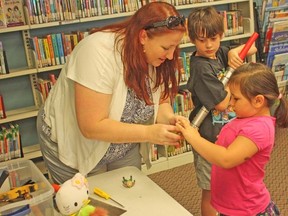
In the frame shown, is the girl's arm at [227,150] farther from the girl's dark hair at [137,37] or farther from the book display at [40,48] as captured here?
the book display at [40,48]

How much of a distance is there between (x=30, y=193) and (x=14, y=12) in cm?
179

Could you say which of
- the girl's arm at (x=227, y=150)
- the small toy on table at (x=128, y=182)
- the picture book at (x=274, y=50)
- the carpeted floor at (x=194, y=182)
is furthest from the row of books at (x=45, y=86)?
the picture book at (x=274, y=50)

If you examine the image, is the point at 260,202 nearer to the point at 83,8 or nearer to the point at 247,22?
the point at 83,8

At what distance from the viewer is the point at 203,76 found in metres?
1.73

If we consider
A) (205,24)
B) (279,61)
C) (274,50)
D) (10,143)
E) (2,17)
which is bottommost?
(10,143)

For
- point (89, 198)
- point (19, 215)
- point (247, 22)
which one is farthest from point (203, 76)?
point (247, 22)

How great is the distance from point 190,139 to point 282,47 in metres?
2.53

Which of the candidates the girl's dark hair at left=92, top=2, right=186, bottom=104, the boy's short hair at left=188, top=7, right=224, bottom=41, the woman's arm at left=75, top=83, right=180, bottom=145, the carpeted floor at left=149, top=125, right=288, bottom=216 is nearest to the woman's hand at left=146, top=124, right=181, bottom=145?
the woman's arm at left=75, top=83, right=180, bottom=145

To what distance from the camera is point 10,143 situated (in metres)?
2.62

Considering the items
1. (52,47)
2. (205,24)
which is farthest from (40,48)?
(205,24)

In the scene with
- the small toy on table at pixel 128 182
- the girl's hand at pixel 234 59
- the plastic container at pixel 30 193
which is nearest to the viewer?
the plastic container at pixel 30 193

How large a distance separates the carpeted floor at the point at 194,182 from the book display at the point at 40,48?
5.5 inches

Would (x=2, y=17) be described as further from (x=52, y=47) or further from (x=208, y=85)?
(x=208, y=85)

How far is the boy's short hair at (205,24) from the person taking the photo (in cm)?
179
